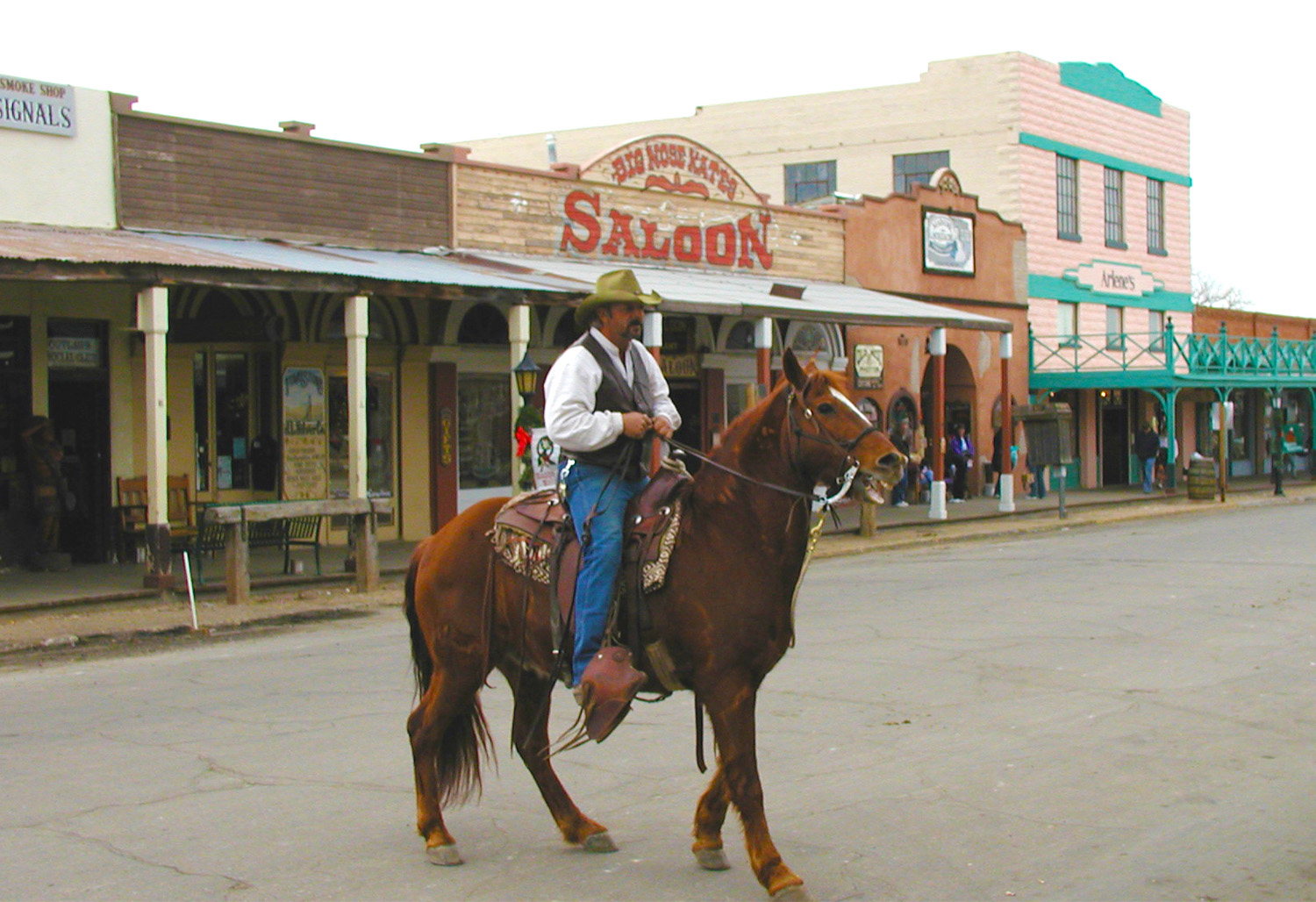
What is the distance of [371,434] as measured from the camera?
2075 cm

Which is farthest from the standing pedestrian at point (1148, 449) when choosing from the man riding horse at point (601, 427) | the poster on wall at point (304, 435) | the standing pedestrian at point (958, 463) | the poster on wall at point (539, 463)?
the man riding horse at point (601, 427)

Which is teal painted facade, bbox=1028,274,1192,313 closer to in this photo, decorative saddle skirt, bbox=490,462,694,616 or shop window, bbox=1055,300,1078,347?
shop window, bbox=1055,300,1078,347

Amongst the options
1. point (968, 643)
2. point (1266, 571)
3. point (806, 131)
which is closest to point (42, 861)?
point (968, 643)

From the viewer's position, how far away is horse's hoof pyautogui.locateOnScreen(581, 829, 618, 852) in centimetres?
584

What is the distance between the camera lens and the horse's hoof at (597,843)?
5.84 metres

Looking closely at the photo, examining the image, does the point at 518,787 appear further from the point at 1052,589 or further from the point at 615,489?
the point at 1052,589

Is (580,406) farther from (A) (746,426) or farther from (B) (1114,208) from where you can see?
(B) (1114,208)

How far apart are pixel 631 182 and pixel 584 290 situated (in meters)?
6.24

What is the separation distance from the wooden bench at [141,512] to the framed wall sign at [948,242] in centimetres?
1767

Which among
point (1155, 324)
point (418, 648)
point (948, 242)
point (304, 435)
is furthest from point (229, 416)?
point (1155, 324)

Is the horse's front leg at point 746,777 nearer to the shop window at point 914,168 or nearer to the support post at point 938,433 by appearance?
the support post at point 938,433

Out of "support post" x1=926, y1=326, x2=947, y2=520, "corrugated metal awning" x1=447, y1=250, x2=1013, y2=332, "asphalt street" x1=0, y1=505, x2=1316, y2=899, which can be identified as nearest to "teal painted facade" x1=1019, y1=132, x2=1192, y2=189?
"corrugated metal awning" x1=447, y1=250, x2=1013, y2=332

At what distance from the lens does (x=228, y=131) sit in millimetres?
18188

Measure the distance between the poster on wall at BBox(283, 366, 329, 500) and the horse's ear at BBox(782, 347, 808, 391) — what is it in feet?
49.7
